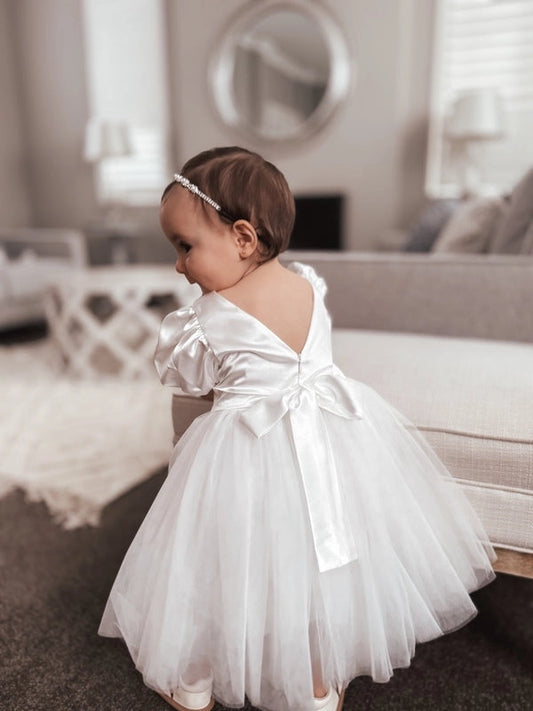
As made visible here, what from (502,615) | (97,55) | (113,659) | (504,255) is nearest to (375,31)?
(97,55)

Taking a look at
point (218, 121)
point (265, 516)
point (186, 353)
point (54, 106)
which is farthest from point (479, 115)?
point (54, 106)

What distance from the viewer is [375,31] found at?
130 inches

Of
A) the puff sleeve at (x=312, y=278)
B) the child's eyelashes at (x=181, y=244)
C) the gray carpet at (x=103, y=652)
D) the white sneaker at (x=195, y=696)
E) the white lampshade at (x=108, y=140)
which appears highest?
the white lampshade at (x=108, y=140)

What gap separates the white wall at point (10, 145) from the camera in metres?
4.47

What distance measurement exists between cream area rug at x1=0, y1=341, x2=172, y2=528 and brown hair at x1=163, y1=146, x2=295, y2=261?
0.93 m

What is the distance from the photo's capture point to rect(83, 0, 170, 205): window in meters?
4.02

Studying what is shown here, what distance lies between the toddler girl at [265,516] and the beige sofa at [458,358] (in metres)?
0.09

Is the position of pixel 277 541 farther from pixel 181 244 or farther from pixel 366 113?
pixel 366 113

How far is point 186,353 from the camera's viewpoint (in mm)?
788

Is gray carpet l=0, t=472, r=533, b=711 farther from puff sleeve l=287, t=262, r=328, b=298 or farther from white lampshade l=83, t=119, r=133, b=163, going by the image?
white lampshade l=83, t=119, r=133, b=163

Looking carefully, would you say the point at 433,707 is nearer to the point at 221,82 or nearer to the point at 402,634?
the point at 402,634

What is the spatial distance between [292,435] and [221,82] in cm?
367

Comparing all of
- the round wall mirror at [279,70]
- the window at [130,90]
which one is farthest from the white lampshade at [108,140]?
the round wall mirror at [279,70]

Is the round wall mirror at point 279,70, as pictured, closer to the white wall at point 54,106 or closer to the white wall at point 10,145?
the white wall at point 54,106
